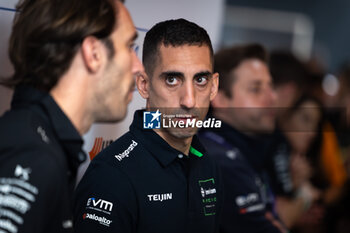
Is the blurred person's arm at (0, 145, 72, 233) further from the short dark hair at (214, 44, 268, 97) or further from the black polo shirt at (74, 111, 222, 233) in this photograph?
the short dark hair at (214, 44, 268, 97)

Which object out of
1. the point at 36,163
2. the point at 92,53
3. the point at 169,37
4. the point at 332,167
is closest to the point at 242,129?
the point at 169,37

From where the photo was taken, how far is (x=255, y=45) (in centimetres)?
155

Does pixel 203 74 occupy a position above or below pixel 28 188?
above

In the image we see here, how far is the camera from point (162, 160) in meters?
1.04

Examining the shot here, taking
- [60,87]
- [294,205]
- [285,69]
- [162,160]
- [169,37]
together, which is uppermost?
[285,69]

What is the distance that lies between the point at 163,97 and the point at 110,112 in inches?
4.6

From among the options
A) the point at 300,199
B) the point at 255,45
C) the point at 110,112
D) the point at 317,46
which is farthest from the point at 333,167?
the point at 317,46

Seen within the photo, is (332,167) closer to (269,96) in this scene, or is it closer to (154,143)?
(269,96)

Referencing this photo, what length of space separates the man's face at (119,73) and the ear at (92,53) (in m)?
0.02

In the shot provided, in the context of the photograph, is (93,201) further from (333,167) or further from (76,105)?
(333,167)

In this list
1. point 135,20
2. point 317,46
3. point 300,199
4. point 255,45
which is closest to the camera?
point 135,20

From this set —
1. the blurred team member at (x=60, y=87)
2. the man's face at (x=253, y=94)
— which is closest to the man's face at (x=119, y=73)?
the blurred team member at (x=60, y=87)

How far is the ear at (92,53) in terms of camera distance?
0.86m

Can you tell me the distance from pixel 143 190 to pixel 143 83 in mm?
219
